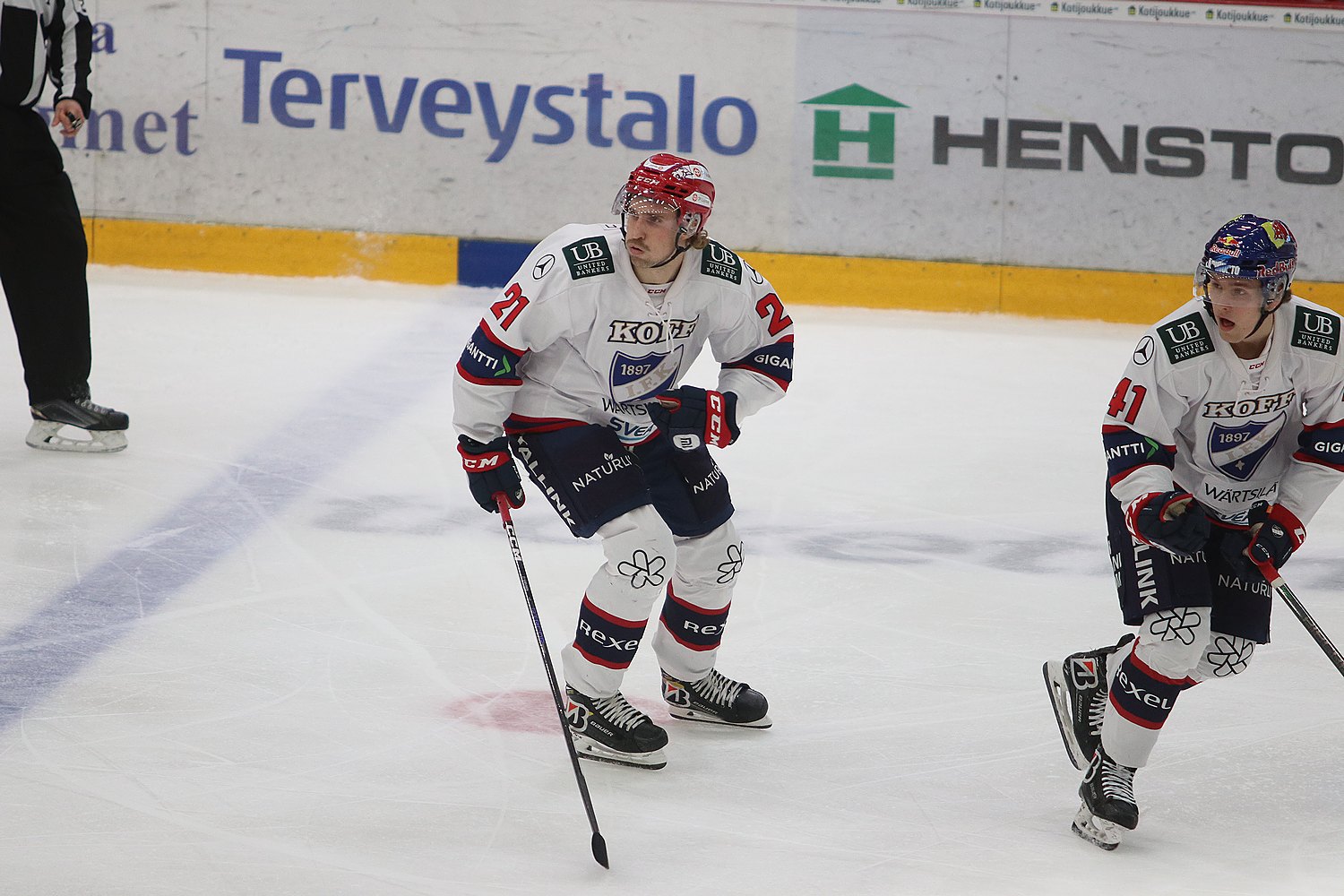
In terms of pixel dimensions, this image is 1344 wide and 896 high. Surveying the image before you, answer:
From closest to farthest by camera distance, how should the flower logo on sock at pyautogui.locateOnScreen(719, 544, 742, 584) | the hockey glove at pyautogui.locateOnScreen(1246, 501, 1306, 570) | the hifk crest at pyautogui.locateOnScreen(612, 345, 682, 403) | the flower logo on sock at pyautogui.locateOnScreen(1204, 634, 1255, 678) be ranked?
the hockey glove at pyautogui.locateOnScreen(1246, 501, 1306, 570) < the flower logo on sock at pyautogui.locateOnScreen(1204, 634, 1255, 678) < the hifk crest at pyautogui.locateOnScreen(612, 345, 682, 403) < the flower logo on sock at pyautogui.locateOnScreen(719, 544, 742, 584)

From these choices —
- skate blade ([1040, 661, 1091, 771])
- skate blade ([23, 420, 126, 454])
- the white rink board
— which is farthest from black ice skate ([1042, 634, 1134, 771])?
the white rink board

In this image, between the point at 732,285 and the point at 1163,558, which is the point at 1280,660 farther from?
the point at 732,285

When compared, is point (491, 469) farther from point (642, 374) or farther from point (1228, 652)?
point (1228, 652)

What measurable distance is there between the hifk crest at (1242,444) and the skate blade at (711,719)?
3.23 feet

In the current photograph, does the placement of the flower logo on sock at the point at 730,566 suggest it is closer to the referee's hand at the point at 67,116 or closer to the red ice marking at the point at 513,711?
the red ice marking at the point at 513,711

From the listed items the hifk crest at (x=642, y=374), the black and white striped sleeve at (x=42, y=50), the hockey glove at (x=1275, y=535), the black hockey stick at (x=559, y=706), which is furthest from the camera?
the black and white striped sleeve at (x=42, y=50)

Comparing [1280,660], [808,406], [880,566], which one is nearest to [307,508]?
[880,566]

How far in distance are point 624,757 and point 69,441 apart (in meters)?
2.52

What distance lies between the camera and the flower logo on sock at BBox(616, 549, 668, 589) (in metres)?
2.90

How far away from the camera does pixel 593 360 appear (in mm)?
2994

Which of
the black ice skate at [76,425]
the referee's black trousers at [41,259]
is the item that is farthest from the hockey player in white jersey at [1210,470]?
the referee's black trousers at [41,259]

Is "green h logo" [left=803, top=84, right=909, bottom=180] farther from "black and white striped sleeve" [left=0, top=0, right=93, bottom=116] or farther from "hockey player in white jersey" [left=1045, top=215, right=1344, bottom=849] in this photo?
"hockey player in white jersey" [left=1045, top=215, right=1344, bottom=849]

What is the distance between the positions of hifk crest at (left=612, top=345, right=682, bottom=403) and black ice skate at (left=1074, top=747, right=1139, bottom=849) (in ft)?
3.34

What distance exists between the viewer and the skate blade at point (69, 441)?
15.7 feet
